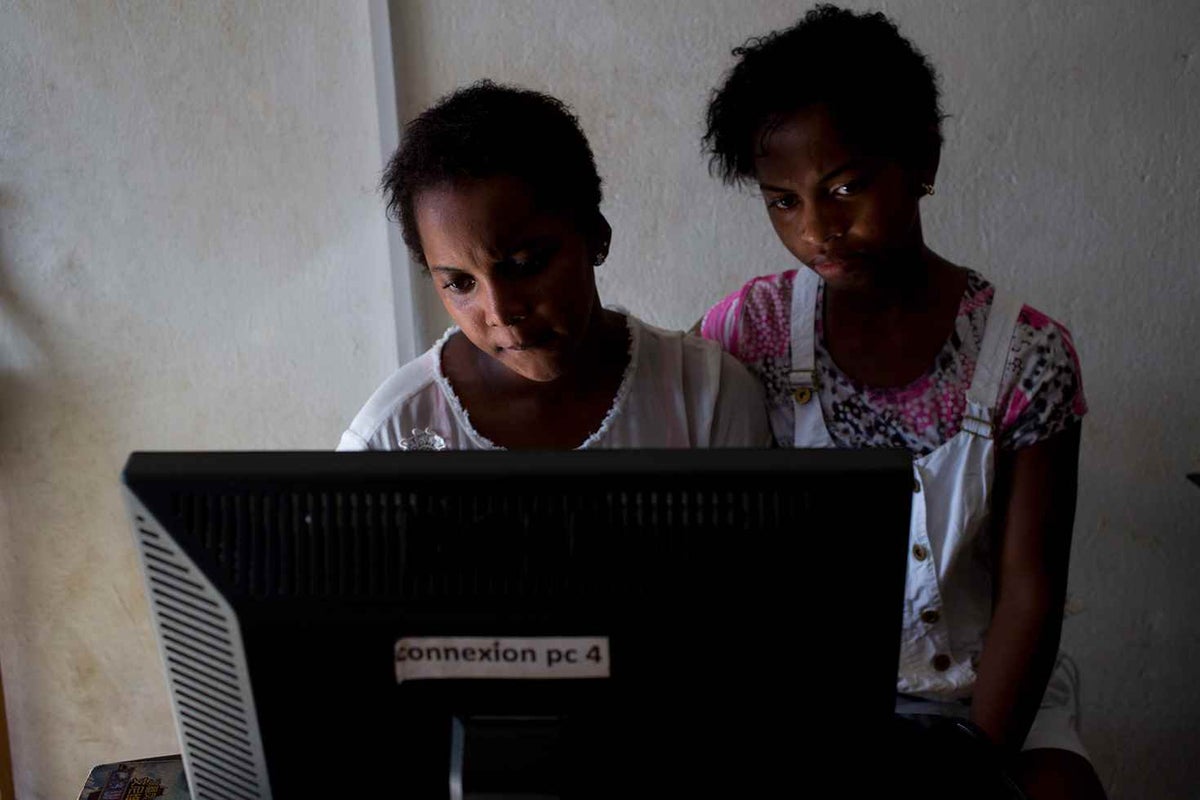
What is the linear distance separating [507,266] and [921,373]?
0.49 metres

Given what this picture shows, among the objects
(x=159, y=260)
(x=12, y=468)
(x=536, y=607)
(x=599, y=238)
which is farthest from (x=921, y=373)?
(x=12, y=468)

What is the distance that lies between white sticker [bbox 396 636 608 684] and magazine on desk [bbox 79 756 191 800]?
0.35m

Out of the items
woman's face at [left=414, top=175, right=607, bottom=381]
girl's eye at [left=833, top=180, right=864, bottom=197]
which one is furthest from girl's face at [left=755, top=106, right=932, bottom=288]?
woman's face at [left=414, top=175, right=607, bottom=381]

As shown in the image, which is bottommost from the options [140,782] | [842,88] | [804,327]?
[140,782]

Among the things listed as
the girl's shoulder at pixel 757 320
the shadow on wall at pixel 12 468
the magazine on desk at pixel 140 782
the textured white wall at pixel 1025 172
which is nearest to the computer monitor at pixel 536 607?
the magazine on desk at pixel 140 782

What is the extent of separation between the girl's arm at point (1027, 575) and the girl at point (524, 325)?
29cm

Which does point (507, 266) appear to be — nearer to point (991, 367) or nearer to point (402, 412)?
point (402, 412)

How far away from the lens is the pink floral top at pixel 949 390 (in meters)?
1.21

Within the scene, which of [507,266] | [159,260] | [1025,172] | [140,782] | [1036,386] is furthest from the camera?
[159,260]

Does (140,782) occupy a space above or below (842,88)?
below

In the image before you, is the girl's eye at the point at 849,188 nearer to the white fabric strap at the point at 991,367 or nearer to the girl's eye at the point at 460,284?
the white fabric strap at the point at 991,367

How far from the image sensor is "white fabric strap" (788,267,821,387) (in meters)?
1.29

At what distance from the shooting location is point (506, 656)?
60 centimetres

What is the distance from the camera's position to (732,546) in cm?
59
